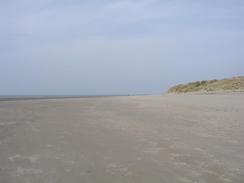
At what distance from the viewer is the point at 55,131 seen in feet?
30.9

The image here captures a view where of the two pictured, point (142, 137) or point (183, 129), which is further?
point (183, 129)

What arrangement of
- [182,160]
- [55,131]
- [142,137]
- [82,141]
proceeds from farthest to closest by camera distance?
[55,131]
[142,137]
[82,141]
[182,160]

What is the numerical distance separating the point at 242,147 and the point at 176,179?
9.64 ft

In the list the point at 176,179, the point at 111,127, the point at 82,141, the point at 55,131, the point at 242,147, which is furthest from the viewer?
the point at 111,127

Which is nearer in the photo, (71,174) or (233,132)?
(71,174)

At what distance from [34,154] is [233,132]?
18.3ft

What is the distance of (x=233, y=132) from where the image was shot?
28.5 ft

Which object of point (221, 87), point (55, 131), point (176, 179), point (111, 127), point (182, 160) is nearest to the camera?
point (176, 179)

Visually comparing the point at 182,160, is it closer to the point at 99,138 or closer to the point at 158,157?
the point at 158,157

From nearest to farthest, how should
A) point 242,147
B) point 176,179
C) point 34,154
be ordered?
point 176,179, point 34,154, point 242,147

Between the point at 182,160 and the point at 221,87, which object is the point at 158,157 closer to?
the point at 182,160

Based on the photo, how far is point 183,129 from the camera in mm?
9625

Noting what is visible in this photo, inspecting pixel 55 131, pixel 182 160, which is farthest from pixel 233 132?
pixel 55 131

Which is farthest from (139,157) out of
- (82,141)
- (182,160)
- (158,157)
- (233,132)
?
(233,132)
